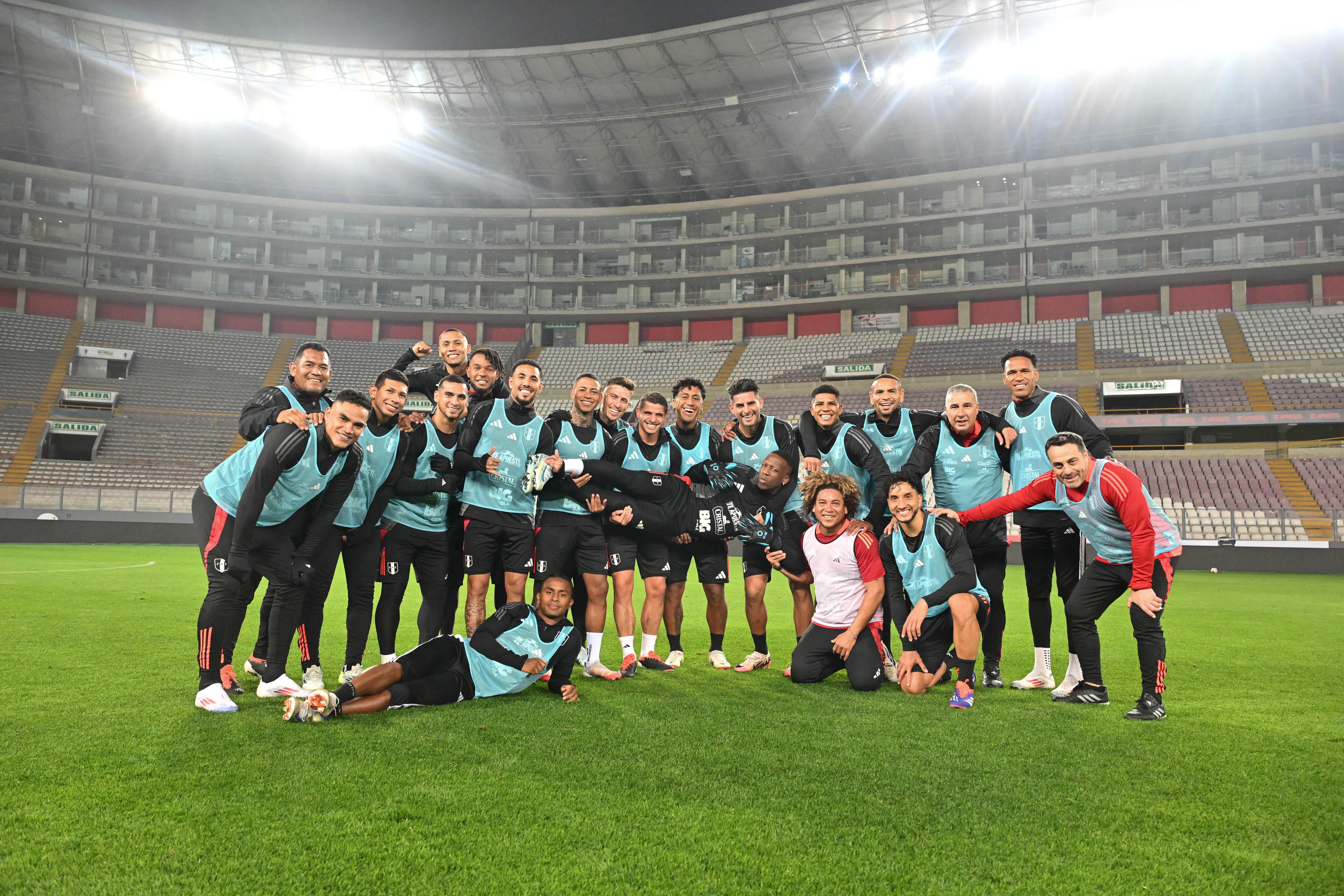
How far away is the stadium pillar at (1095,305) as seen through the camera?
35312mm

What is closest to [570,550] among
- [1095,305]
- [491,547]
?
[491,547]

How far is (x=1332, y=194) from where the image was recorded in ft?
105

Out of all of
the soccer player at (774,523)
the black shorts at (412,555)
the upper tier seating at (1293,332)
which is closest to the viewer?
the black shorts at (412,555)

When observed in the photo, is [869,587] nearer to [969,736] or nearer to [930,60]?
[969,736]

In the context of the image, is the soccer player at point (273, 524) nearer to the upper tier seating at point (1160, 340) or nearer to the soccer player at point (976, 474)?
the soccer player at point (976, 474)

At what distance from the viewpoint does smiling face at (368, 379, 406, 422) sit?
5.44 metres

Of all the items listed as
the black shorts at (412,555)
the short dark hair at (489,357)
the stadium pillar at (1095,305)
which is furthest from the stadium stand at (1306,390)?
the black shorts at (412,555)

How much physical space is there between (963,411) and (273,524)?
4705 mm

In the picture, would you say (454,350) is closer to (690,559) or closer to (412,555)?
(412,555)

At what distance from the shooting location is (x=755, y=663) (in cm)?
596

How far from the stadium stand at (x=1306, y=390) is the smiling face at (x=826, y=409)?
28120 mm

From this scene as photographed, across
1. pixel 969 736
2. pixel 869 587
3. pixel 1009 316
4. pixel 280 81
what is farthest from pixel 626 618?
pixel 280 81

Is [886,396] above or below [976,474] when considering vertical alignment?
above

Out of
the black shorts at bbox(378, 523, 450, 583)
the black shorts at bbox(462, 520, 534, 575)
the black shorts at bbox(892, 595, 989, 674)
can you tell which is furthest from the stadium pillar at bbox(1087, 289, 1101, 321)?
the black shorts at bbox(378, 523, 450, 583)
